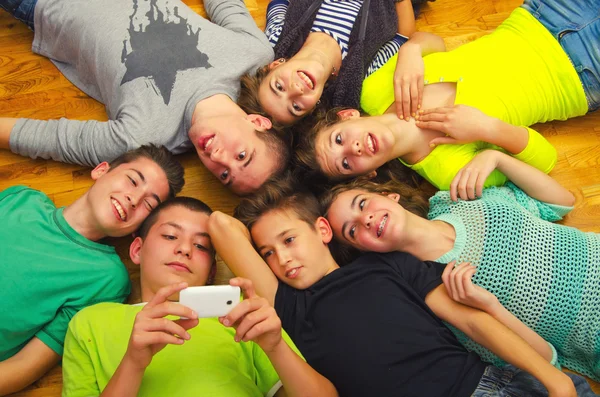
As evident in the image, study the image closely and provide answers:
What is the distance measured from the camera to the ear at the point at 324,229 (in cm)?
151

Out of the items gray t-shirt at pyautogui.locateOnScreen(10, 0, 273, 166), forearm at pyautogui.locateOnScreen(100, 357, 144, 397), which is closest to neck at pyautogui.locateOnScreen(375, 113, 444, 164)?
gray t-shirt at pyautogui.locateOnScreen(10, 0, 273, 166)

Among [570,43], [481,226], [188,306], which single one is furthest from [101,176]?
[570,43]

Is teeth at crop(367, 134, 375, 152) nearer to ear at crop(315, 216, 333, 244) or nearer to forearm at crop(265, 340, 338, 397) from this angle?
ear at crop(315, 216, 333, 244)

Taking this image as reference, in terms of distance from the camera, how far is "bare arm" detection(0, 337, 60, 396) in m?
1.37

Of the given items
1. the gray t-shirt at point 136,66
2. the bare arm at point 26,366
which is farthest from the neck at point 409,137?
the bare arm at point 26,366

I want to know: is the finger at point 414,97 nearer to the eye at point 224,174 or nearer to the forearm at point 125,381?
the eye at point 224,174

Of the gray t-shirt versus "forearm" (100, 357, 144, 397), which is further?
the gray t-shirt

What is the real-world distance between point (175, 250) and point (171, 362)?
28 centimetres

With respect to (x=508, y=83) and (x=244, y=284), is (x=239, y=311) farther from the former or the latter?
(x=508, y=83)

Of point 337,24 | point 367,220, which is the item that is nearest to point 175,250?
point 367,220

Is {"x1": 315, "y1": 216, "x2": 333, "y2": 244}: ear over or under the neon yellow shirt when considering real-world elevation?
under

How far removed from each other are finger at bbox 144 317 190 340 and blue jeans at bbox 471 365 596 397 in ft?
2.30

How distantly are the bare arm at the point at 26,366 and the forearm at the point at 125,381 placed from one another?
14.4 inches

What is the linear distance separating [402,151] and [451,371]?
633 millimetres
